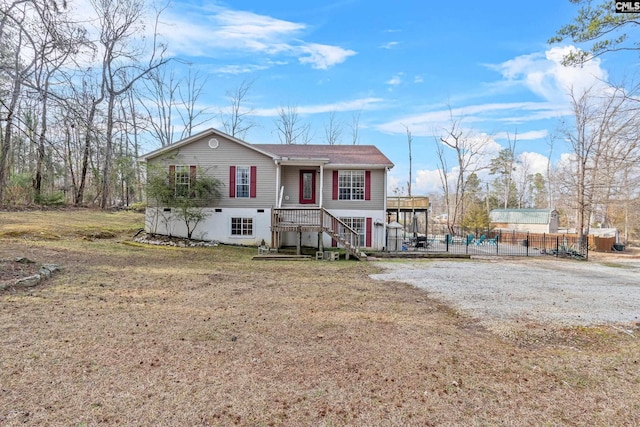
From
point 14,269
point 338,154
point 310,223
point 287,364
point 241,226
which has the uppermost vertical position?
point 338,154

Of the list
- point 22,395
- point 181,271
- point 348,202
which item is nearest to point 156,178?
point 181,271

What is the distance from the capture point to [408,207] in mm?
22484

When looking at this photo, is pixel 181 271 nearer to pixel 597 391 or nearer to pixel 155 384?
pixel 155 384

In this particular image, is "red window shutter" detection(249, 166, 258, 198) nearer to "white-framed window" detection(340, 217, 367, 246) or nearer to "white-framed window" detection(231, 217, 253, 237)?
"white-framed window" detection(231, 217, 253, 237)

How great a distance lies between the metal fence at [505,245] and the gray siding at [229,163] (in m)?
7.88

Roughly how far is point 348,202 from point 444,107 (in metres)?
23.9

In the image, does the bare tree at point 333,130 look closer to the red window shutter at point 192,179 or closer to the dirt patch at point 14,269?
the red window shutter at point 192,179

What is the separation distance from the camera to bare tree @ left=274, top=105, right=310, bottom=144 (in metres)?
36.0

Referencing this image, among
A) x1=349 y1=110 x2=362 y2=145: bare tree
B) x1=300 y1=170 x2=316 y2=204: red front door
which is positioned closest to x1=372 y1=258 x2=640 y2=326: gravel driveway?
x1=300 y1=170 x2=316 y2=204: red front door

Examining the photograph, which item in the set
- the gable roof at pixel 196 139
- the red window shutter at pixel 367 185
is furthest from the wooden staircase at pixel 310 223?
the gable roof at pixel 196 139

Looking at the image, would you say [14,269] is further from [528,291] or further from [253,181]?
[528,291]

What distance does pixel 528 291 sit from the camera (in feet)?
27.3

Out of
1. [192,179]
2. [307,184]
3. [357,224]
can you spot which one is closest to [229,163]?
[192,179]

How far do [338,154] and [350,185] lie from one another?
99.2 inches
